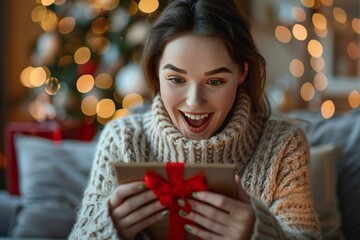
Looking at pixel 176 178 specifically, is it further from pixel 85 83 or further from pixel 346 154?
pixel 85 83

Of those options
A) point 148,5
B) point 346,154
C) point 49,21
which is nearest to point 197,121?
point 346,154

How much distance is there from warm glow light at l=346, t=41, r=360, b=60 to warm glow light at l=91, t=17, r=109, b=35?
158 cm

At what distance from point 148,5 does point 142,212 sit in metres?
1.94

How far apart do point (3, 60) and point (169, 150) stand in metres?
3.19

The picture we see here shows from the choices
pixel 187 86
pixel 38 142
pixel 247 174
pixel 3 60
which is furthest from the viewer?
pixel 3 60

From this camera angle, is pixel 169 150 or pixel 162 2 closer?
pixel 169 150

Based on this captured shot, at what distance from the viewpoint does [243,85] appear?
139cm

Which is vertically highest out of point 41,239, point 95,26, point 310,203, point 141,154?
point 95,26

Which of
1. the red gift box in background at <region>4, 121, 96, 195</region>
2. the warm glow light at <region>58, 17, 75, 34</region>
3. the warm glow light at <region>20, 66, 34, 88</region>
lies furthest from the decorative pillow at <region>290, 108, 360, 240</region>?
the warm glow light at <region>20, 66, 34, 88</region>

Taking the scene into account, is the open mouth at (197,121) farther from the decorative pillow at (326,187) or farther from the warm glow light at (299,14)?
the warm glow light at (299,14)

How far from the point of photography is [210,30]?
4.00 feet

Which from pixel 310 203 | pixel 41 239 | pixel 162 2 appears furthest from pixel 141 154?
pixel 162 2

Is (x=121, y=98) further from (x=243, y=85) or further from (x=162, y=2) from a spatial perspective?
(x=243, y=85)

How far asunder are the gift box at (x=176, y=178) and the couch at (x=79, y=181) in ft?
2.28
